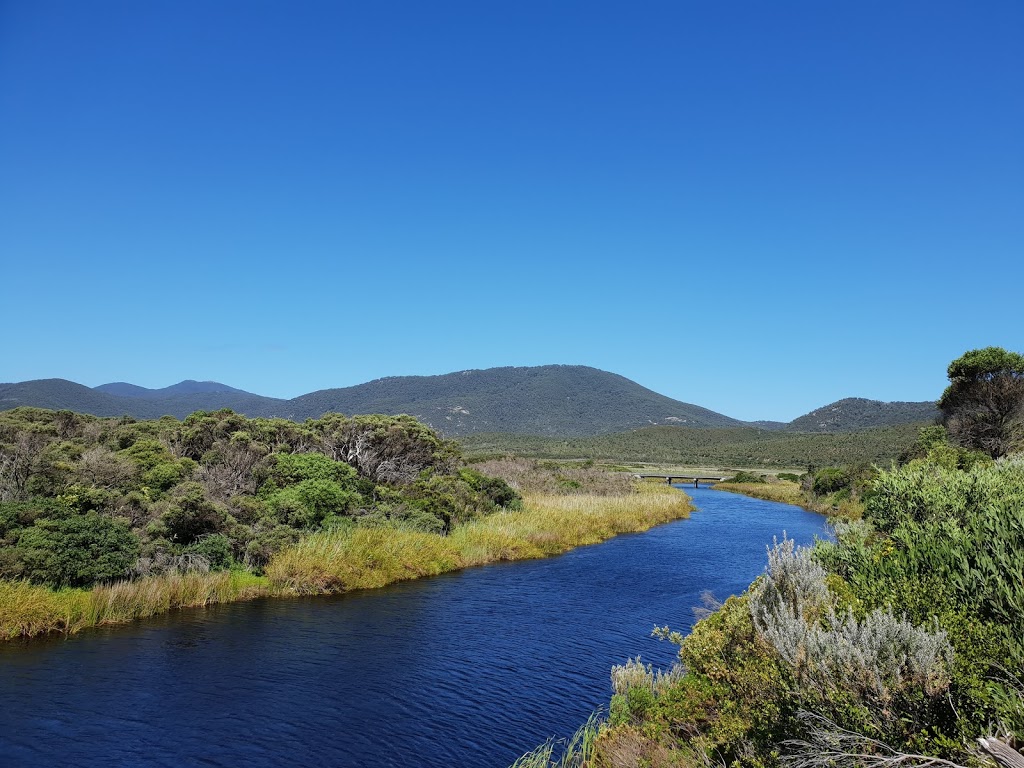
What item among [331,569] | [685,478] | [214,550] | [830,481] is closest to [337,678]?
[331,569]

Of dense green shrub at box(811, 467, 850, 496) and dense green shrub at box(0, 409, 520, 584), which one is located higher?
dense green shrub at box(0, 409, 520, 584)

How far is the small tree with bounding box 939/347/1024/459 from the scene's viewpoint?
1676 inches

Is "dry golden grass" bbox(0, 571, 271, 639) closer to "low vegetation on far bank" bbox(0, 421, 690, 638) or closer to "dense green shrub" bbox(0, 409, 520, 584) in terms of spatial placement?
"low vegetation on far bank" bbox(0, 421, 690, 638)

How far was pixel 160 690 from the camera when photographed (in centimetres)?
1418

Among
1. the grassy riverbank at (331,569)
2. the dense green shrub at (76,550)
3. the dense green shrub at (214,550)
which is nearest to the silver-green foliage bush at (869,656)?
the grassy riverbank at (331,569)

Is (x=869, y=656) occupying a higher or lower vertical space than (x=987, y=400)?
lower

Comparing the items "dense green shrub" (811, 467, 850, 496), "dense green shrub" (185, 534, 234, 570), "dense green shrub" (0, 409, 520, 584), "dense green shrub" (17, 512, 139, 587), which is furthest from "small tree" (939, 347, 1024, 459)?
"dense green shrub" (17, 512, 139, 587)

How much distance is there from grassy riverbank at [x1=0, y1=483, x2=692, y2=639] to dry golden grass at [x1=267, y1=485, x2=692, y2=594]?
0.14ft

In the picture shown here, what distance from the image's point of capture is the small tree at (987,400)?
1676 inches

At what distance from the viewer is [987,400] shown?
4431cm

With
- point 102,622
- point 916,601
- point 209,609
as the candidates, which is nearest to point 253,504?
point 209,609

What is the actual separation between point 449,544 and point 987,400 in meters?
38.3

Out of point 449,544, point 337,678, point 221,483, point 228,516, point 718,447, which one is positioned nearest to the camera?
point 337,678

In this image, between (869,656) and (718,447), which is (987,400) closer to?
(869,656)
